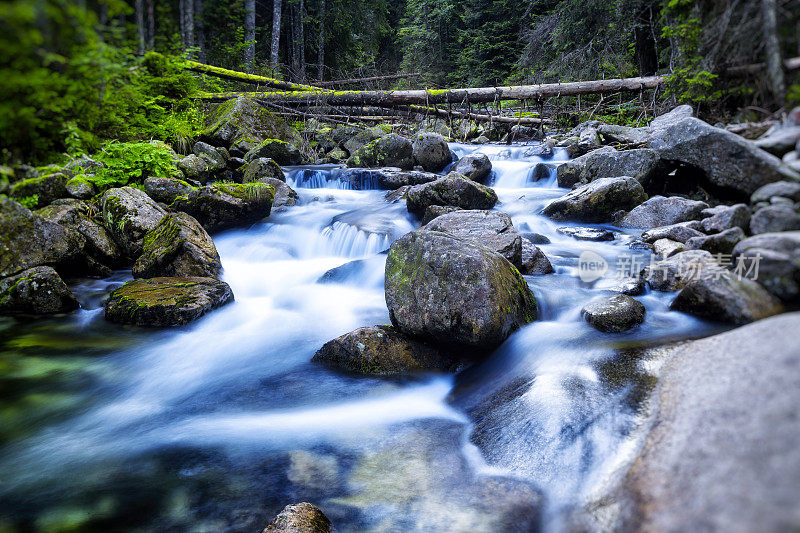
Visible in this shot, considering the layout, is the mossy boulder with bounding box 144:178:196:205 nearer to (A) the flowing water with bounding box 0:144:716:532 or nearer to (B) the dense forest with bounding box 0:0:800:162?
(A) the flowing water with bounding box 0:144:716:532

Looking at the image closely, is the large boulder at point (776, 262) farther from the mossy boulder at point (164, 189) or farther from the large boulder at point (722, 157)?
the mossy boulder at point (164, 189)

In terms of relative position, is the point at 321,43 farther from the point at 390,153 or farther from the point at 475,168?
the point at 475,168

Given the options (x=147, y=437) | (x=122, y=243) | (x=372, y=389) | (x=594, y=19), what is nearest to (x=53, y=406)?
(x=147, y=437)

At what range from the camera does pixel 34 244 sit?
6672 mm

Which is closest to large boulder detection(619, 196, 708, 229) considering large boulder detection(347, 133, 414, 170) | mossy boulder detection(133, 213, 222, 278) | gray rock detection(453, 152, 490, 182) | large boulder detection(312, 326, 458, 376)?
large boulder detection(312, 326, 458, 376)

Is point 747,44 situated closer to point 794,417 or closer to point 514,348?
point 794,417

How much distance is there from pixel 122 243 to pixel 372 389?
232 inches

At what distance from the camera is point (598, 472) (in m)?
2.46

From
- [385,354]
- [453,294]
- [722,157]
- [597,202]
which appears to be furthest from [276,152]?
[722,157]

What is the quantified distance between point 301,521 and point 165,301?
4.42 m

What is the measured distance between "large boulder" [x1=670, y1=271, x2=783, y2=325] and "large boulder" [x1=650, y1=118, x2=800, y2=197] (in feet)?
1.12

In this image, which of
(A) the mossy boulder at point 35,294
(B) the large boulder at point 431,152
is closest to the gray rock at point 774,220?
(A) the mossy boulder at point 35,294

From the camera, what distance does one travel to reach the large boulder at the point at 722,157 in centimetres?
154

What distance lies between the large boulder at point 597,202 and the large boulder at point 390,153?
260 inches
